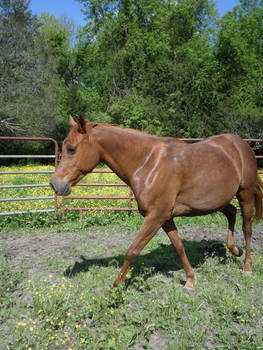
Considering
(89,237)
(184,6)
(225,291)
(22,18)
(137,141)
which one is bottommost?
(89,237)

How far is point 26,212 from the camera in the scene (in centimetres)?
591

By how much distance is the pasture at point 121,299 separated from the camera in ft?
7.55

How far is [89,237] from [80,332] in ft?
9.54

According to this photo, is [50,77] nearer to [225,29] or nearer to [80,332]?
[225,29]

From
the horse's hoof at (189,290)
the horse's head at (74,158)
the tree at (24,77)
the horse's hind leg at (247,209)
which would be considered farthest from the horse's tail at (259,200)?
the tree at (24,77)

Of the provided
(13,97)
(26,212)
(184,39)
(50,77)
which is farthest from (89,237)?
(184,39)

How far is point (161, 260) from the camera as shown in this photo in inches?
160

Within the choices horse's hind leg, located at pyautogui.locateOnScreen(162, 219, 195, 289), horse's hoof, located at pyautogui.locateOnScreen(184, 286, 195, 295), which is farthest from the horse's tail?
horse's hoof, located at pyautogui.locateOnScreen(184, 286, 195, 295)

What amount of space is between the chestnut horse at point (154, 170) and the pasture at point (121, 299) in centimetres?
35

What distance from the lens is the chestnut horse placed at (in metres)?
2.88

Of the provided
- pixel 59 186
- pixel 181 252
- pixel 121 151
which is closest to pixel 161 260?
pixel 181 252

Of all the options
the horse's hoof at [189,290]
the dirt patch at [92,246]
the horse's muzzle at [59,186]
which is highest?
the horse's muzzle at [59,186]

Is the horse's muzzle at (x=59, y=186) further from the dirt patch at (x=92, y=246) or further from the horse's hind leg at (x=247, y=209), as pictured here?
the horse's hind leg at (x=247, y=209)

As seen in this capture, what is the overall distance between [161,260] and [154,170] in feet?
5.66
